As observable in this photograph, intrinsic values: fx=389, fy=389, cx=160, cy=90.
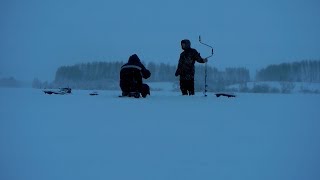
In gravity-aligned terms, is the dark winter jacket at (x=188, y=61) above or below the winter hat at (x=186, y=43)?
below

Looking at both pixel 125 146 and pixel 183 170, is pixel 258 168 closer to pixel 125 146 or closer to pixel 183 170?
pixel 183 170

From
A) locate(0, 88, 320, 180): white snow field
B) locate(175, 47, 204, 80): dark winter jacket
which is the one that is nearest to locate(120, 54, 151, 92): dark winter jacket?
locate(175, 47, 204, 80): dark winter jacket

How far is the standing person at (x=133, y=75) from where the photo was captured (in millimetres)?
9609

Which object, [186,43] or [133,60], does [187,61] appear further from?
[133,60]

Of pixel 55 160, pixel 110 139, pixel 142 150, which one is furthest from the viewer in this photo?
pixel 110 139

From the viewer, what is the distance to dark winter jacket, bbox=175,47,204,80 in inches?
428

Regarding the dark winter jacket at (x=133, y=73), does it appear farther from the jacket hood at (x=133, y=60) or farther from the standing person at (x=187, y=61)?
the standing person at (x=187, y=61)

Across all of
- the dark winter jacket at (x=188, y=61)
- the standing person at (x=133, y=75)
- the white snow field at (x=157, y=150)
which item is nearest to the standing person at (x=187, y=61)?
the dark winter jacket at (x=188, y=61)

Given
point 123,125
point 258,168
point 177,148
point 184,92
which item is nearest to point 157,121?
point 123,125

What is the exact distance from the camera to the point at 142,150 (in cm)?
282

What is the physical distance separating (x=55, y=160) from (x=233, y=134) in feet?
5.86

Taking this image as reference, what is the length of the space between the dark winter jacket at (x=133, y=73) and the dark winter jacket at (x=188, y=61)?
1571 millimetres

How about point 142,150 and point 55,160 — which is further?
point 142,150

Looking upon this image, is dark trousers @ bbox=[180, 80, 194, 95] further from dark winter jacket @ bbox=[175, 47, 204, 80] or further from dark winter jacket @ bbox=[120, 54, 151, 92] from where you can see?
dark winter jacket @ bbox=[120, 54, 151, 92]
